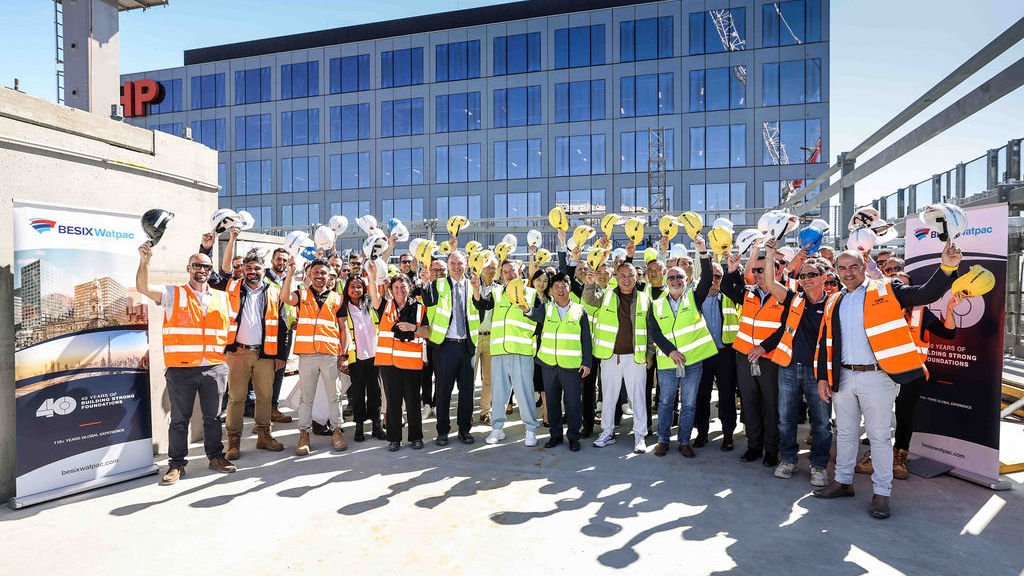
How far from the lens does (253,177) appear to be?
3725 centimetres

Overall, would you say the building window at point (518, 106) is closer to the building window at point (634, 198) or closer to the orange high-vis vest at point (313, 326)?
the building window at point (634, 198)

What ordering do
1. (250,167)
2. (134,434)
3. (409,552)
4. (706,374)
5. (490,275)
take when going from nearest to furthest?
(409,552) → (134,434) → (706,374) → (490,275) → (250,167)

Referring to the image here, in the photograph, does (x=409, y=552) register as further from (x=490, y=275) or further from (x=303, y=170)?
(x=303, y=170)

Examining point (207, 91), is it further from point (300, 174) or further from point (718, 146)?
point (718, 146)

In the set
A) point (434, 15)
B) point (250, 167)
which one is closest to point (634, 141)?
point (434, 15)

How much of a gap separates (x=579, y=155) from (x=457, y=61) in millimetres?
9208

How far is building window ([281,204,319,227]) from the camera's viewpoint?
36000 mm

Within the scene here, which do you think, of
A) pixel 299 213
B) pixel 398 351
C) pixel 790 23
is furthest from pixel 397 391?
pixel 299 213

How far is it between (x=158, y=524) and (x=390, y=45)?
34.8 meters

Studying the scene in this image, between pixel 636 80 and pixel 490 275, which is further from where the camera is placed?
pixel 636 80

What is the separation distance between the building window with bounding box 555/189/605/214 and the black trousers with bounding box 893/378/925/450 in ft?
86.7

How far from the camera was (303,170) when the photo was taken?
36312 mm

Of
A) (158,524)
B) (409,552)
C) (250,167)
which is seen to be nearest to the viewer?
(409,552)

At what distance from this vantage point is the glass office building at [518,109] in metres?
29.6
